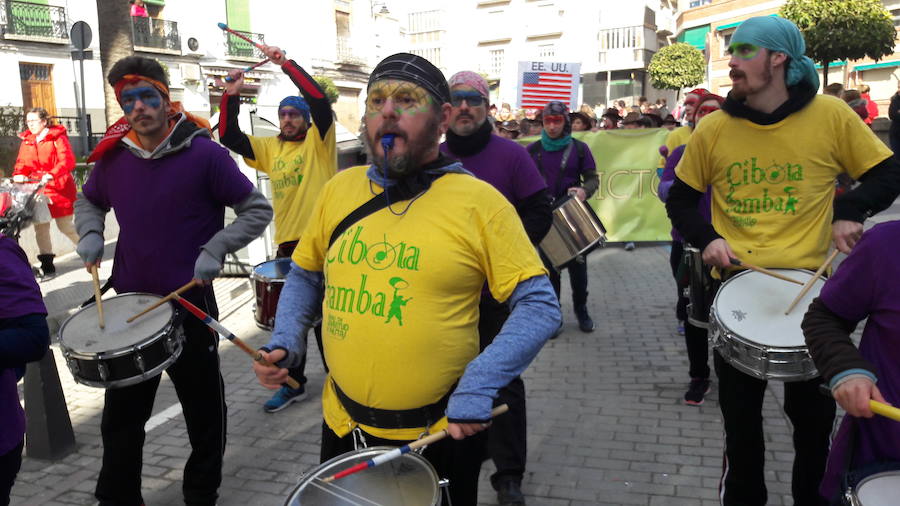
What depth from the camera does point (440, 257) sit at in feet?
6.96

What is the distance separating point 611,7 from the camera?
51.8 metres

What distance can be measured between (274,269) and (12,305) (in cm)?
223

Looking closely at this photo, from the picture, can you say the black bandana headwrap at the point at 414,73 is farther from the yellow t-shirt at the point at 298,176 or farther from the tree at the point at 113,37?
the tree at the point at 113,37

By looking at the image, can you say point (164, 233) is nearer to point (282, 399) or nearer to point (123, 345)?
point (123, 345)

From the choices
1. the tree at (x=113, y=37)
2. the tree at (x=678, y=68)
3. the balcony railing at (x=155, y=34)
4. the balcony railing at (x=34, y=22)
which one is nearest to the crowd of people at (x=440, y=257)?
the tree at (x=113, y=37)

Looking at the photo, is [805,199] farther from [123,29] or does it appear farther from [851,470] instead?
[123,29]

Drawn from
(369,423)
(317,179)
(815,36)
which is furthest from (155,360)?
(815,36)

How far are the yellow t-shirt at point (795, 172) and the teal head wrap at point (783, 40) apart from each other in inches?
5.0

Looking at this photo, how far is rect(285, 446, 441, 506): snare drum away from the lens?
191 centimetres

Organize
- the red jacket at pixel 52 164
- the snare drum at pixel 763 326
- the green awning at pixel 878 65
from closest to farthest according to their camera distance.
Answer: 1. the snare drum at pixel 763 326
2. the red jacket at pixel 52 164
3. the green awning at pixel 878 65

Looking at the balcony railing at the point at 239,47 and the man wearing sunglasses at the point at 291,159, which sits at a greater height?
the balcony railing at the point at 239,47

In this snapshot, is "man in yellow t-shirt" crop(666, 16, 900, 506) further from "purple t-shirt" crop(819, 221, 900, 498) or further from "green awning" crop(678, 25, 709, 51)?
"green awning" crop(678, 25, 709, 51)

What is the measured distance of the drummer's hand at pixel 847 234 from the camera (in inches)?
116

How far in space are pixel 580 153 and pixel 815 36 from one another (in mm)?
15498
